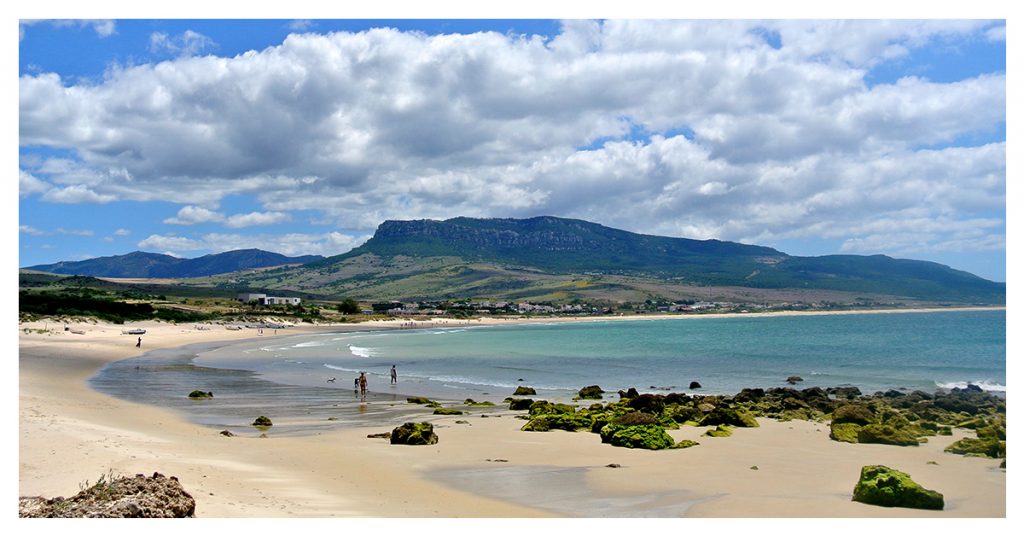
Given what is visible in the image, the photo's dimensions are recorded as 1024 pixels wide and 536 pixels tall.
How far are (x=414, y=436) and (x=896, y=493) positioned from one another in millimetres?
10948

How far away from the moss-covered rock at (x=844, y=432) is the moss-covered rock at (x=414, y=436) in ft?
36.3

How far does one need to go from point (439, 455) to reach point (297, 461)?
327 centimetres

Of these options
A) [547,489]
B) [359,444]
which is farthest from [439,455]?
[547,489]

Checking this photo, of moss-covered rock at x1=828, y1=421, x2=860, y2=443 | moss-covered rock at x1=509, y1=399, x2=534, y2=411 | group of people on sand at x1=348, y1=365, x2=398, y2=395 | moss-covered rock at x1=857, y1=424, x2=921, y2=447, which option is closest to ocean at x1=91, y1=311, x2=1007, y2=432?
group of people on sand at x1=348, y1=365, x2=398, y2=395

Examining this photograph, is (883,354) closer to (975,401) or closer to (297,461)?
(975,401)

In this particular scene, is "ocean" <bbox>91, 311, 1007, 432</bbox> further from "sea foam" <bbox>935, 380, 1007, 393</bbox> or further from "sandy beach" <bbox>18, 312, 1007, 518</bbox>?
"sandy beach" <bbox>18, 312, 1007, 518</bbox>

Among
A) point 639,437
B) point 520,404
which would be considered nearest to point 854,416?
point 639,437

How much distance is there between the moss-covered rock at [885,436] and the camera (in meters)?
18.4

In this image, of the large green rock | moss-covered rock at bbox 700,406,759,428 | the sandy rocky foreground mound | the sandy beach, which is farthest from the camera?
moss-covered rock at bbox 700,406,759,428

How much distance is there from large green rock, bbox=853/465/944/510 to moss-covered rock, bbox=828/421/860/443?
7.95 metres

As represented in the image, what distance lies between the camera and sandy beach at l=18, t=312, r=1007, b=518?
433 inches

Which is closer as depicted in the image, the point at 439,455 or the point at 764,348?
the point at 439,455

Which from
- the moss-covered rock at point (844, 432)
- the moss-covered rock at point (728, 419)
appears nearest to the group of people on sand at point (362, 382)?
the moss-covered rock at point (728, 419)

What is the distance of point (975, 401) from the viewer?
26.7 m
